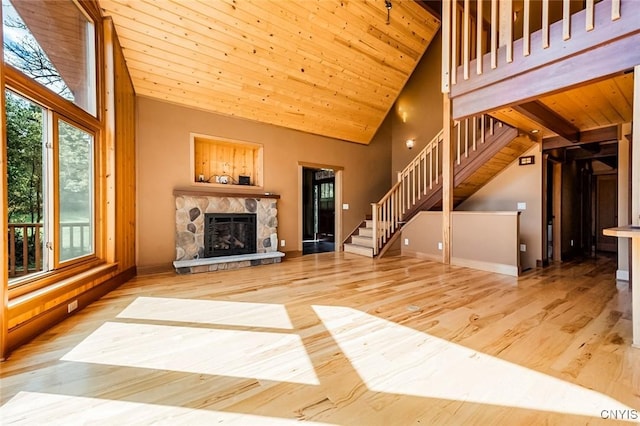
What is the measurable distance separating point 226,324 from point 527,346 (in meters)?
2.29

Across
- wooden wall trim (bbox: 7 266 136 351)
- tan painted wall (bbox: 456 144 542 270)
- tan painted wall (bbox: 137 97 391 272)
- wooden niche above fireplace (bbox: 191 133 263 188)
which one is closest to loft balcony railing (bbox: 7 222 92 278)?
wooden wall trim (bbox: 7 266 136 351)

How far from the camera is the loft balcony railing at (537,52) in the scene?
84.2 inches

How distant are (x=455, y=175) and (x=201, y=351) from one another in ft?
16.1

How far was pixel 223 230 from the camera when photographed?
4.89 meters

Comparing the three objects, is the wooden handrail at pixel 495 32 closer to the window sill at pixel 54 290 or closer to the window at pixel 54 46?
the window at pixel 54 46

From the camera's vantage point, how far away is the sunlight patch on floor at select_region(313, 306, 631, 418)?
4.64 feet

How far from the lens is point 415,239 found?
5488mm

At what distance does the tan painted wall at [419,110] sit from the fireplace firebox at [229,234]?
13.7ft

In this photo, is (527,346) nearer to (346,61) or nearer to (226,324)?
(226,324)

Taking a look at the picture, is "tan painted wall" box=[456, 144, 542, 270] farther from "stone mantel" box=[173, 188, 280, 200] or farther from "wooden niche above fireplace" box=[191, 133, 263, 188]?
"wooden niche above fireplace" box=[191, 133, 263, 188]

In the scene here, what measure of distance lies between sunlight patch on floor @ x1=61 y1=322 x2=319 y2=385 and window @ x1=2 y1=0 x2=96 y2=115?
2164mm

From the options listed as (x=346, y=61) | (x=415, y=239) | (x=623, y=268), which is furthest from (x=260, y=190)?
(x=623, y=268)

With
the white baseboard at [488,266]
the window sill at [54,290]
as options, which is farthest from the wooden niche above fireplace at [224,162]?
the white baseboard at [488,266]

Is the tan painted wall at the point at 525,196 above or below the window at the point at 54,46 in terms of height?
below
